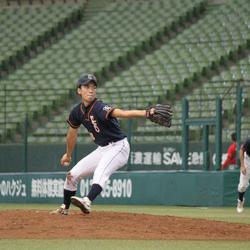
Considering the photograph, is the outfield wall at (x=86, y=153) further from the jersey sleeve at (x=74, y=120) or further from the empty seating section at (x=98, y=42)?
the jersey sleeve at (x=74, y=120)

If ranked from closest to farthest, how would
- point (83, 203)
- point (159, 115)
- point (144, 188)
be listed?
point (159, 115) → point (83, 203) → point (144, 188)

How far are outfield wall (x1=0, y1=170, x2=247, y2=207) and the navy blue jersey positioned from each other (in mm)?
8360

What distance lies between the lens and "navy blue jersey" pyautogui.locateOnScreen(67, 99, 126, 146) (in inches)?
482

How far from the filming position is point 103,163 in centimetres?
1238

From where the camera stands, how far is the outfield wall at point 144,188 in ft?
67.9

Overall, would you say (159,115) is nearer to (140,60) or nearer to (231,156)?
(231,156)

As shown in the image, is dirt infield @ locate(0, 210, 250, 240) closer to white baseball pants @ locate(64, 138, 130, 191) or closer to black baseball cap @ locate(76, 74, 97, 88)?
white baseball pants @ locate(64, 138, 130, 191)

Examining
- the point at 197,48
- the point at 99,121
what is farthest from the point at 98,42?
the point at 99,121

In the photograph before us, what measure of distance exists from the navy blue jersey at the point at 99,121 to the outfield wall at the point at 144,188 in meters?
8.36

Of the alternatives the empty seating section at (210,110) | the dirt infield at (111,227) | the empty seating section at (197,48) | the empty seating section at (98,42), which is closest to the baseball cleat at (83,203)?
the dirt infield at (111,227)

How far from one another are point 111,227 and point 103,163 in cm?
136

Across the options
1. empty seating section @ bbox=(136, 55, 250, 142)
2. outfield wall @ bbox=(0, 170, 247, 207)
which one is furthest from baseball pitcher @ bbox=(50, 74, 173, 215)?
empty seating section @ bbox=(136, 55, 250, 142)

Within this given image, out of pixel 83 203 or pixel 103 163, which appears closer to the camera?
pixel 83 203

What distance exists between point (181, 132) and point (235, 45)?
6.68 meters
